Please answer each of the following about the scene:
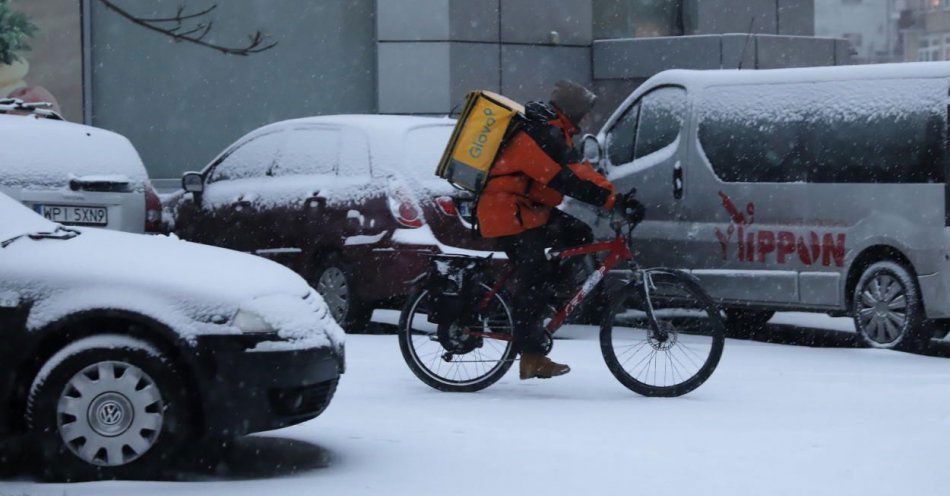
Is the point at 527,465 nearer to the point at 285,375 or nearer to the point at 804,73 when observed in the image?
the point at 285,375

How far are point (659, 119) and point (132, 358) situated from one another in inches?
279

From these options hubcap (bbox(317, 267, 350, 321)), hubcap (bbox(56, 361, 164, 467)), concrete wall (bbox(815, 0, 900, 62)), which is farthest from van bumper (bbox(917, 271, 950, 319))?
concrete wall (bbox(815, 0, 900, 62))

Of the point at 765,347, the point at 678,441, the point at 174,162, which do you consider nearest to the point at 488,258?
the point at 678,441

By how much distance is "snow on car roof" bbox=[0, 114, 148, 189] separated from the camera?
11867mm

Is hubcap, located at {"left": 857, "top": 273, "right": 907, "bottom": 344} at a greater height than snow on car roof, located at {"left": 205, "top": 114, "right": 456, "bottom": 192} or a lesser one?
lesser

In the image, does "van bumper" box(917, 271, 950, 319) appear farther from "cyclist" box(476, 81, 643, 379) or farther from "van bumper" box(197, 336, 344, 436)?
"van bumper" box(197, 336, 344, 436)

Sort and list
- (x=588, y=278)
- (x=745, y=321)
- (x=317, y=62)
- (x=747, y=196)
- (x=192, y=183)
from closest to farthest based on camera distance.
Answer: (x=588, y=278) → (x=747, y=196) → (x=192, y=183) → (x=745, y=321) → (x=317, y=62)

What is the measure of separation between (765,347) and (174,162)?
10.4 metres

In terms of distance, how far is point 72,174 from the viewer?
12.1 metres

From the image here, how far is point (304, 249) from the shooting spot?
13031 mm

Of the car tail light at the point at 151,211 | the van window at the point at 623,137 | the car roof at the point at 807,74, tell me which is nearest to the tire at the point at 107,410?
the car tail light at the point at 151,211

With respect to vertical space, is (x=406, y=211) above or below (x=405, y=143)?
below

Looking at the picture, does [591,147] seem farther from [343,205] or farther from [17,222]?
[17,222]

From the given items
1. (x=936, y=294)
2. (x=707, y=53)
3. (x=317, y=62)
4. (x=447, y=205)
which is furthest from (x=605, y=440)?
(x=317, y=62)
